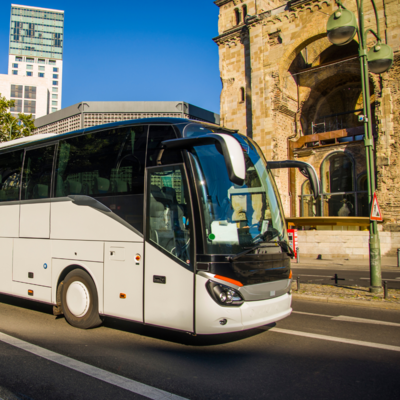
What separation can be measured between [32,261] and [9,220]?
4.12 feet

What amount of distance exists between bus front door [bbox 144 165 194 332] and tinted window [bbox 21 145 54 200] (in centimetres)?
271

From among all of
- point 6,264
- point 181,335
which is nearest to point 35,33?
point 6,264

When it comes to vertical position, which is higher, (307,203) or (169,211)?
(307,203)

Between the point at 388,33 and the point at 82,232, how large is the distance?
26255mm

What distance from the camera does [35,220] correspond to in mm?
7477

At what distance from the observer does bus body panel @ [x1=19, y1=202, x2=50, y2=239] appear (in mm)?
7238

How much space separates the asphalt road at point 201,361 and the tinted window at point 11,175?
8.52ft

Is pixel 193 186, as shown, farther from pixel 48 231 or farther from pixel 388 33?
pixel 388 33

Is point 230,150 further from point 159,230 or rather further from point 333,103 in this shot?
point 333,103

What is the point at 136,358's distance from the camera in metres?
4.92

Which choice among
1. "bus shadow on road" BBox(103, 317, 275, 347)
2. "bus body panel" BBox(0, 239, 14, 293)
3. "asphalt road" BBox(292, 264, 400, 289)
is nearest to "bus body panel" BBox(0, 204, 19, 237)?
"bus body panel" BBox(0, 239, 14, 293)

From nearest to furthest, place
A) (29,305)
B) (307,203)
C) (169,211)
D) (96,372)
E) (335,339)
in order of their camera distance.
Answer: (96,372)
(169,211)
(335,339)
(29,305)
(307,203)

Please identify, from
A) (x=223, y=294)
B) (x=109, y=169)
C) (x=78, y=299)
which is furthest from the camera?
(x=78, y=299)

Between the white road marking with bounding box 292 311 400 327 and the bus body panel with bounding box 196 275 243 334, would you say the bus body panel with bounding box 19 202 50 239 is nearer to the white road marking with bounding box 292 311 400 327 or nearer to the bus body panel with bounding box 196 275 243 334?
the bus body panel with bounding box 196 275 243 334
